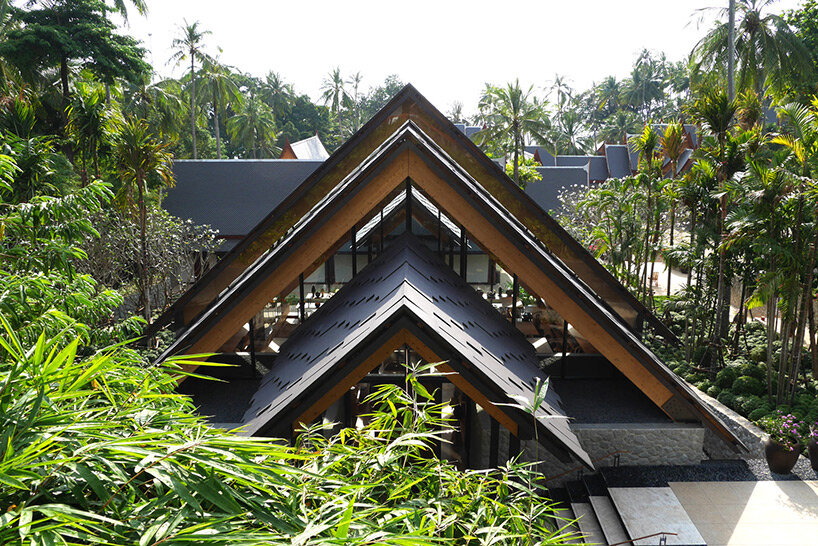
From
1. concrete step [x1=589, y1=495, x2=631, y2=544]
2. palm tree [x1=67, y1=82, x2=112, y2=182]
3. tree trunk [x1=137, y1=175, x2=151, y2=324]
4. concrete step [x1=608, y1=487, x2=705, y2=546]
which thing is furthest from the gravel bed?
Answer: palm tree [x1=67, y1=82, x2=112, y2=182]

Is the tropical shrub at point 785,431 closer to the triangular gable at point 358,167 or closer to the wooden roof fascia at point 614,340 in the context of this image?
the triangular gable at point 358,167

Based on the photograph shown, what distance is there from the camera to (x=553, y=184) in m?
32.4

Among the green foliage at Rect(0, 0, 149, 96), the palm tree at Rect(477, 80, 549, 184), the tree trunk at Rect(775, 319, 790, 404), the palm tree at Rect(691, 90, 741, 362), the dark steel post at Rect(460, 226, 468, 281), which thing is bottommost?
the tree trunk at Rect(775, 319, 790, 404)

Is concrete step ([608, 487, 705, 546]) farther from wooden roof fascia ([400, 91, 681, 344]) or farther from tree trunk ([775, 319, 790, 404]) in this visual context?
tree trunk ([775, 319, 790, 404])

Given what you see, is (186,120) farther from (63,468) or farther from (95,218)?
(63,468)

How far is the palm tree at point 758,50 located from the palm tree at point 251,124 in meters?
42.6

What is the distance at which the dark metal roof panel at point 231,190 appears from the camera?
29719 mm

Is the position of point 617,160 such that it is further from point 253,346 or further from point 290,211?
point 253,346

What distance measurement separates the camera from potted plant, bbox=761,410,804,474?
10.2 m

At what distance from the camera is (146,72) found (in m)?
26.9

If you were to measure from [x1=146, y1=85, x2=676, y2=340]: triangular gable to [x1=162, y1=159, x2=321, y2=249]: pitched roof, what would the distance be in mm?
19727

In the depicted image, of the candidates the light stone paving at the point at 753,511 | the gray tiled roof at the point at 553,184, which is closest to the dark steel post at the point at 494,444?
the light stone paving at the point at 753,511

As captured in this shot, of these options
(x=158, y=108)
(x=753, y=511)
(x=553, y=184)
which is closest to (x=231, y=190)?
(x=158, y=108)

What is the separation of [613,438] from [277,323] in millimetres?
6842
